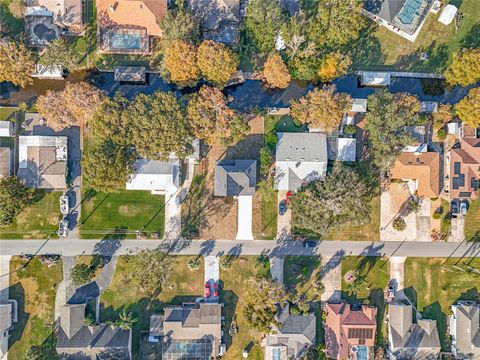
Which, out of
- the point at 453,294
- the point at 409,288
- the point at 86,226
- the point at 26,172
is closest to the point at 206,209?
the point at 86,226

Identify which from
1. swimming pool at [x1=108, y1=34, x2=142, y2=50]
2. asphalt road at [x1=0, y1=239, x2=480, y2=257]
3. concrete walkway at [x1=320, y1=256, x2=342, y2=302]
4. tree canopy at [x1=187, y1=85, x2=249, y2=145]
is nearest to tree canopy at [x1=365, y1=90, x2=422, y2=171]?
asphalt road at [x1=0, y1=239, x2=480, y2=257]

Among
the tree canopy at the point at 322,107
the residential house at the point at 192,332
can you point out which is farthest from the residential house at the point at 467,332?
the residential house at the point at 192,332

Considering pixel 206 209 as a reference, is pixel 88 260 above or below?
below

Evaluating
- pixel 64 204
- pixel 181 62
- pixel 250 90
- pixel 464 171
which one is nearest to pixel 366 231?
pixel 464 171

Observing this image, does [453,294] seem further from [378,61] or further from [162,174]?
[162,174]

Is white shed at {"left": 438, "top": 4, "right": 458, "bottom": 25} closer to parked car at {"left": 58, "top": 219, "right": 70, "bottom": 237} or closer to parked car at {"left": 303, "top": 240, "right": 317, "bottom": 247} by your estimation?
parked car at {"left": 303, "top": 240, "right": 317, "bottom": 247}

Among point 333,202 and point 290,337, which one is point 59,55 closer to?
point 333,202
